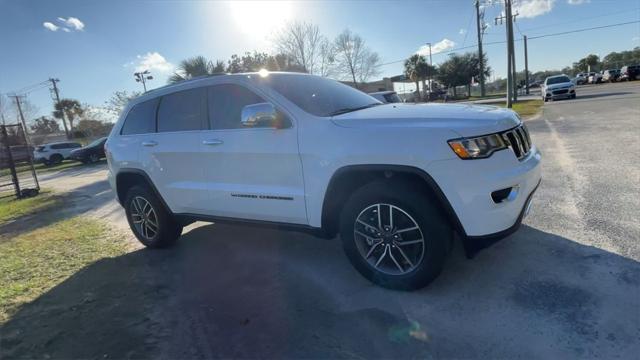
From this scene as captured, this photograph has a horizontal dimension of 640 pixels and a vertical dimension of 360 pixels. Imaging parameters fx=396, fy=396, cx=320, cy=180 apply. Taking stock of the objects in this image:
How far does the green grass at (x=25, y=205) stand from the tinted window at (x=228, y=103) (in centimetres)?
722

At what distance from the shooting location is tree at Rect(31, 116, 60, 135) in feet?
220

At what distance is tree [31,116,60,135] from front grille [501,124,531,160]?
78371 mm

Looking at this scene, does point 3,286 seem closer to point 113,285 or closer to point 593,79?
point 113,285

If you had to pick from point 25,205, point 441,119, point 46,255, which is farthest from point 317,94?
point 25,205

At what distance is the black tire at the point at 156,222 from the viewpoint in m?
4.81

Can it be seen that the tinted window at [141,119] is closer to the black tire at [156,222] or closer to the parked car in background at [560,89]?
the black tire at [156,222]

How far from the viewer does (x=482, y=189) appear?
107 inches

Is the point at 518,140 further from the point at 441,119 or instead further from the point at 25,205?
the point at 25,205

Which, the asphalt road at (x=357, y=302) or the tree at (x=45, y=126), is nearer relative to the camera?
the asphalt road at (x=357, y=302)

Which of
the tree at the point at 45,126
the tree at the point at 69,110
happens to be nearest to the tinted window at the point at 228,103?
the tree at the point at 69,110

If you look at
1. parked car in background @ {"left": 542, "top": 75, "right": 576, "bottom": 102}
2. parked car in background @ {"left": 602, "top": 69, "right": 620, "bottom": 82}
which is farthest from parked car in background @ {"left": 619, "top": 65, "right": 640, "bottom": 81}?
Result: parked car in background @ {"left": 542, "top": 75, "right": 576, "bottom": 102}

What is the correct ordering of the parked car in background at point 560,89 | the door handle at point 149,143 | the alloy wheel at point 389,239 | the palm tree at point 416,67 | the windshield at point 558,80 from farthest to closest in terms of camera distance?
the palm tree at point 416,67, the windshield at point 558,80, the parked car in background at point 560,89, the door handle at point 149,143, the alloy wheel at point 389,239

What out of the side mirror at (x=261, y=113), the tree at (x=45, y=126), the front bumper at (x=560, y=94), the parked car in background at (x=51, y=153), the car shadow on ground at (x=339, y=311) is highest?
the tree at (x=45, y=126)

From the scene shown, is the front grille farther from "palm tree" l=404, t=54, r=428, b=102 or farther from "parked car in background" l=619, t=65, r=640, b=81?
"palm tree" l=404, t=54, r=428, b=102
